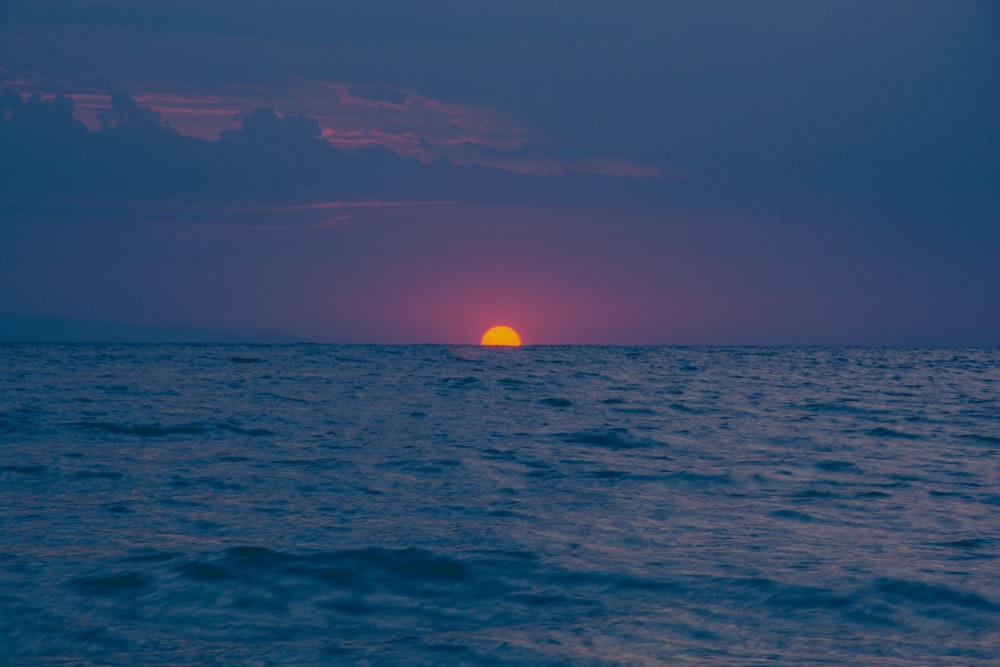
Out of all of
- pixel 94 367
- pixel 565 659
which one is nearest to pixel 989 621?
pixel 565 659

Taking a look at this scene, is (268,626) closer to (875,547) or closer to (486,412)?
(875,547)

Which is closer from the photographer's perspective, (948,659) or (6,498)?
(948,659)

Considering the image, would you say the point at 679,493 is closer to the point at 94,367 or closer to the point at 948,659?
the point at 948,659

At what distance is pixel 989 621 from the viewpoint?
269 inches

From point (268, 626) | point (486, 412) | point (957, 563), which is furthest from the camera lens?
point (486, 412)

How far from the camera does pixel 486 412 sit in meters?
22.6

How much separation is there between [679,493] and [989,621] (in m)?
5.13

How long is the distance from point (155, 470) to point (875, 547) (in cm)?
1000

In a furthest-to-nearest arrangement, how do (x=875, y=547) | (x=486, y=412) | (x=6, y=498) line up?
(x=486, y=412) → (x=6, y=498) → (x=875, y=547)

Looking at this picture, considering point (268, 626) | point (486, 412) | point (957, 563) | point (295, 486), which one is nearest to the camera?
point (268, 626)

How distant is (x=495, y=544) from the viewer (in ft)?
29.5

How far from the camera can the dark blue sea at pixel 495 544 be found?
255 inches

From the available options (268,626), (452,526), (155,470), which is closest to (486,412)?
(155,470)

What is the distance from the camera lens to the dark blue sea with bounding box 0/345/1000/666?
21.3 feet
